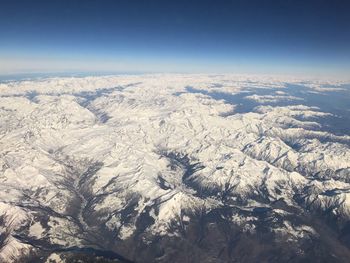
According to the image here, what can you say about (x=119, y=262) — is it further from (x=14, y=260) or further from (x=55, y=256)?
(x=14, y=260)

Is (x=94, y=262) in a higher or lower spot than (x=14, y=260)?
higher

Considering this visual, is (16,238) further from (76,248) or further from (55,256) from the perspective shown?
(55,256)

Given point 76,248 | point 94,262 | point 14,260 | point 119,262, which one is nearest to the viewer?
point 94,262

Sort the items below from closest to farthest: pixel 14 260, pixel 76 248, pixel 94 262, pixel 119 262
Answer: pixel 94 262, pixel 119 262, pixel 14 260, pixel 76 248

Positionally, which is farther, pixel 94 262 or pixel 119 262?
pixel 119 262

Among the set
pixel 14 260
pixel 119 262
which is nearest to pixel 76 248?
pixel 14 260

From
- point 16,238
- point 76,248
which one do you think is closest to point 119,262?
point 76,248

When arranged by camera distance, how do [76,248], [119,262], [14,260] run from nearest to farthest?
[119,262], [14,260], [76,248]

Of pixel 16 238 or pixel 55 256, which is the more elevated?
pixel 55 256

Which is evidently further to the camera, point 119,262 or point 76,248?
point 76,248
